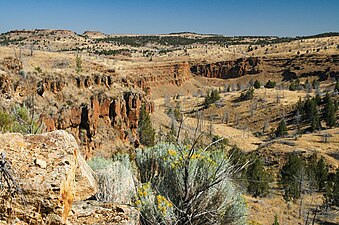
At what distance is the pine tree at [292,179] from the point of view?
98.1 feet

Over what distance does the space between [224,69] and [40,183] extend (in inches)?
4249

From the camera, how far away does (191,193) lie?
6246mm

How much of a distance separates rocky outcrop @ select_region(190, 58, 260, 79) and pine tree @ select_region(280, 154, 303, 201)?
250 ft

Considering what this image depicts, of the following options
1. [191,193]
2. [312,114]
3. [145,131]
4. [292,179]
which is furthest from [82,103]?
[312,114]

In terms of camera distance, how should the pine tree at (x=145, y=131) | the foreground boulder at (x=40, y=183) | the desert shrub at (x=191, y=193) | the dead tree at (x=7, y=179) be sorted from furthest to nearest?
1. the pine tree at (x=145, y=131)
2. the desert shrub at (x=191, y=193)
3. the foreground boulder at (x=40, y=183)
4. the dead tree at (x=7, y=179)

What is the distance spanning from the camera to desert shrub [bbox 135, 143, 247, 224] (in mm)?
5840

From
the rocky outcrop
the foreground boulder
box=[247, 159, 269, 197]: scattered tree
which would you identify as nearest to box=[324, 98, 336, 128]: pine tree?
box=[247, 159, 269, 197]: scattered tree

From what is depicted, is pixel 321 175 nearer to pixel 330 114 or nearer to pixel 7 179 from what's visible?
pixel 330 114

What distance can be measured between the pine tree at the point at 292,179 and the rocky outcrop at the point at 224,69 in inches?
2994

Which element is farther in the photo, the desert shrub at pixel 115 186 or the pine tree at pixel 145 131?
the pine tree at pixel 145 131

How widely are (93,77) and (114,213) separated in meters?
28.1

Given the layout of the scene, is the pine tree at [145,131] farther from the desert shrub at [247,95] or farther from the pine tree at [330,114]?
the desert shrub at [247,95]

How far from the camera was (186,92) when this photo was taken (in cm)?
9706

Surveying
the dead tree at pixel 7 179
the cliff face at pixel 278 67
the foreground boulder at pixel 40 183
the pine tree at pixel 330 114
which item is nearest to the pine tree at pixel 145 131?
the foreground boulder at pixel 40 183
